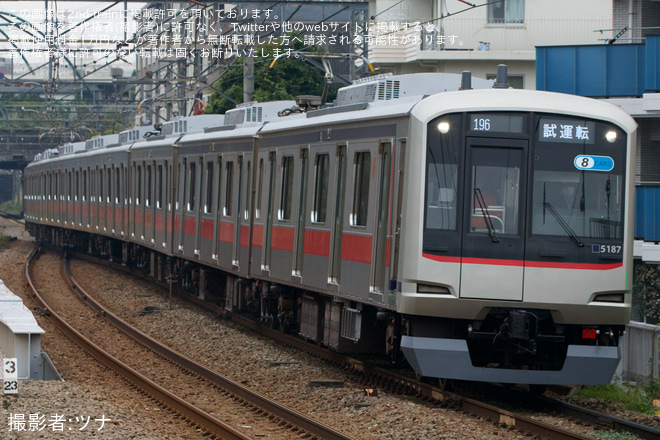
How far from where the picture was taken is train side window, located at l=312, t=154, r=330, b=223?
38.6ft

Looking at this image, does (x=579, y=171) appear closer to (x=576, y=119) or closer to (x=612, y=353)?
(x=576, y=119)

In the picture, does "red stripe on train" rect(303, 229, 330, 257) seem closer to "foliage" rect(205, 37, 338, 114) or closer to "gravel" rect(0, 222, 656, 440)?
"gravel" rect(0, 222, 656, 440)

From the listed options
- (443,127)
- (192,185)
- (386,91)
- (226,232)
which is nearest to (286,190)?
(386,91)

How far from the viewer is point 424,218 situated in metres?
9.12

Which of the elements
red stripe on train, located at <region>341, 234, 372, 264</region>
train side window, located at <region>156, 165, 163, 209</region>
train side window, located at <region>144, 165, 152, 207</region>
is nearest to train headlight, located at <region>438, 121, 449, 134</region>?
red stripe on train, located at <region>341, 234, 372, 264</region>

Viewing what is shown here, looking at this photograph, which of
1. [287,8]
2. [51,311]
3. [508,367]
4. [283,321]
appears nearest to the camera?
[508,367]

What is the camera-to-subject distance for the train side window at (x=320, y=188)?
38.6 feet

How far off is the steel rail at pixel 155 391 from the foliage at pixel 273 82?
768 inches

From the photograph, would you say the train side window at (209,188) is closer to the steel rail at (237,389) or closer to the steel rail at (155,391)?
the steel rail at (237,389)

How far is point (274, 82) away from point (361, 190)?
84.1ft

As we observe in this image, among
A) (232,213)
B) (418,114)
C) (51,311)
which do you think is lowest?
(51,311)

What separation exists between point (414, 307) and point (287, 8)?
37130mm

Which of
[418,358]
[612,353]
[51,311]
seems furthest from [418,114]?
[51,311]

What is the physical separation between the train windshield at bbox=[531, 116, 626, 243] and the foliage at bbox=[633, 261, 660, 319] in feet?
29.1
